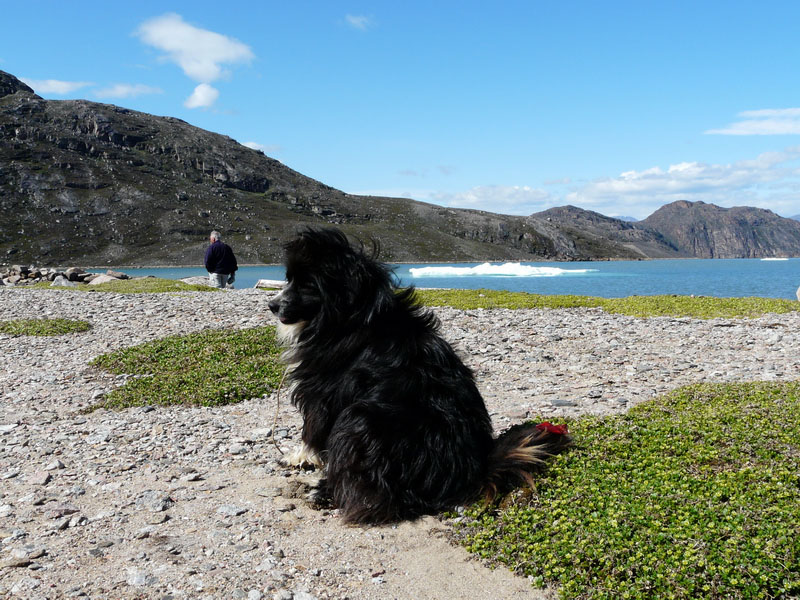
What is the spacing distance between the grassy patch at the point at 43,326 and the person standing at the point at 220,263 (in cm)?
1116

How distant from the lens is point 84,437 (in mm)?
8648

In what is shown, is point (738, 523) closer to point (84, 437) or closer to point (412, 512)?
point (412, 512)

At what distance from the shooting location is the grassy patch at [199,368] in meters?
10.6

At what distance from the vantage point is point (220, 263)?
30.8 metres

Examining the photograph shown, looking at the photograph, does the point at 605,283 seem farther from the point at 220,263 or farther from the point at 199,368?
the point at 199,368

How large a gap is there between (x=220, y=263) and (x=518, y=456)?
2771cm

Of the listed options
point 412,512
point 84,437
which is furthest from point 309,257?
point 84,437

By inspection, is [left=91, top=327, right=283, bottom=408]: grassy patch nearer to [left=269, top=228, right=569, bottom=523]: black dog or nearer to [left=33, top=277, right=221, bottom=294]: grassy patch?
[left=269, top=228, right=569, bottom=523]: black dog

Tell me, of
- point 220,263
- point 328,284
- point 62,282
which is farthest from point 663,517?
point 62,282

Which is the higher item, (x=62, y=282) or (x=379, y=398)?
(x=379, y=398)

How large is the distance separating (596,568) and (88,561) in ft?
13.1

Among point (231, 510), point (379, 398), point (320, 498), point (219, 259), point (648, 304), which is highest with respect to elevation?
point (219, 259)

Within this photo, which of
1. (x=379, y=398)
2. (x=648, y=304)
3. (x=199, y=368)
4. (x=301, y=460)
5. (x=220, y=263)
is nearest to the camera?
(x=379, y=398)

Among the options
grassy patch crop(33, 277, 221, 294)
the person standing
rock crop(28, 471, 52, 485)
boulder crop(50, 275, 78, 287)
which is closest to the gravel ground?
rock crop(28, 471, 52, 485)
